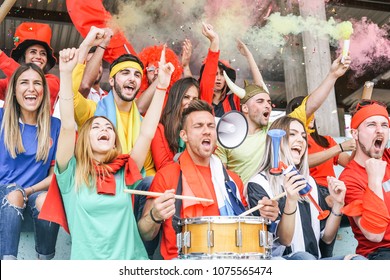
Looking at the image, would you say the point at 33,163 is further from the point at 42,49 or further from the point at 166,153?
the point at 42,49

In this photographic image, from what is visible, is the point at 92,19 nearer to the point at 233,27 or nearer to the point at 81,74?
the point at 81,74

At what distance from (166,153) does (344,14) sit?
15.9 feet

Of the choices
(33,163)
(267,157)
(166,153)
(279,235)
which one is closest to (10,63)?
(33,163)

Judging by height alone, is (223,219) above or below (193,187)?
below

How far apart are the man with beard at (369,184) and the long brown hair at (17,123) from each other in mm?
A: 1950

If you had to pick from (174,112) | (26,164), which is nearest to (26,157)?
(26,164)

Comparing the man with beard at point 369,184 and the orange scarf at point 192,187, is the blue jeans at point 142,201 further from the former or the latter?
the man with beard at point 369,184

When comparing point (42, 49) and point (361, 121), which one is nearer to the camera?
point (361, 121)

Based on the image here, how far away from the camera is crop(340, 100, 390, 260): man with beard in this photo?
385 cm

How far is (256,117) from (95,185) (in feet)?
5.60

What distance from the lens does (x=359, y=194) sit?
4109 mm

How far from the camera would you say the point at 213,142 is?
413 cm

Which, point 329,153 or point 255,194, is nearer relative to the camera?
point 255,194
